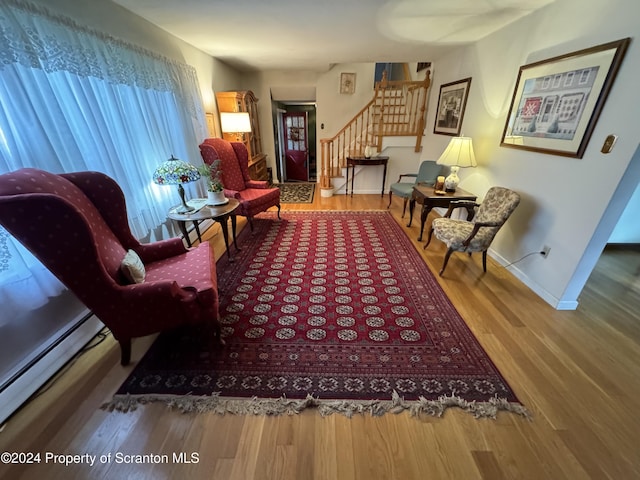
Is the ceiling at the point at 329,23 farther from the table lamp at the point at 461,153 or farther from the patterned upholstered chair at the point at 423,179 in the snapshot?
the patterned upholstered chair at the point at 423,179

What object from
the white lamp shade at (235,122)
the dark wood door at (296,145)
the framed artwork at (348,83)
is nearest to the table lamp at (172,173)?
the white lamp shade at (235,122)

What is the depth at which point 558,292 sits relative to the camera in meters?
1.98

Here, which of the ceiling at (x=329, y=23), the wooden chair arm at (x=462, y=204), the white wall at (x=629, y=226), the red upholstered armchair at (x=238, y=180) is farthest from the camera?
the red upholstered armchair at (x=238, y=180)

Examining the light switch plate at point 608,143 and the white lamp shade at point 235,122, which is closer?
the light switch plate at point 608,143

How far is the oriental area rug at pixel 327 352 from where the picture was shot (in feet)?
4.38

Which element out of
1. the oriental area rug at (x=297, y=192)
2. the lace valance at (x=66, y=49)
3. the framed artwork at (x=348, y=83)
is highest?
the framed artwork at (x=348, y=83)

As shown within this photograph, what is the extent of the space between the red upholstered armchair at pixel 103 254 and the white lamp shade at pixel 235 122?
→ 2563 millimetres

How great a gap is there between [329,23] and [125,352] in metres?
3.20

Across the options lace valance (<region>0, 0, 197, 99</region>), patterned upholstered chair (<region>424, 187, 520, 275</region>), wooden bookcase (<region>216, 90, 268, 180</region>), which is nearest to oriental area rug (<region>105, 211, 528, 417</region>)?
patterned upholstered chair (<region>424, 187, 520, 275</region>)

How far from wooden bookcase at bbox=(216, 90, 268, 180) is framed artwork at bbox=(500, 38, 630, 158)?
3627 mm

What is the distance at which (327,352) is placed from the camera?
161 cm

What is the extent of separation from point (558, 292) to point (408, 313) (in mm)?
1223

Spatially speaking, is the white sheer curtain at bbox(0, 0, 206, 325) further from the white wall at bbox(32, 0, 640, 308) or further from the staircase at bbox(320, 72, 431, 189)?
the staircase at bbox(320, 72, 431, 189)

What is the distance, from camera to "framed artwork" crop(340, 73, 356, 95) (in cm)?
521
